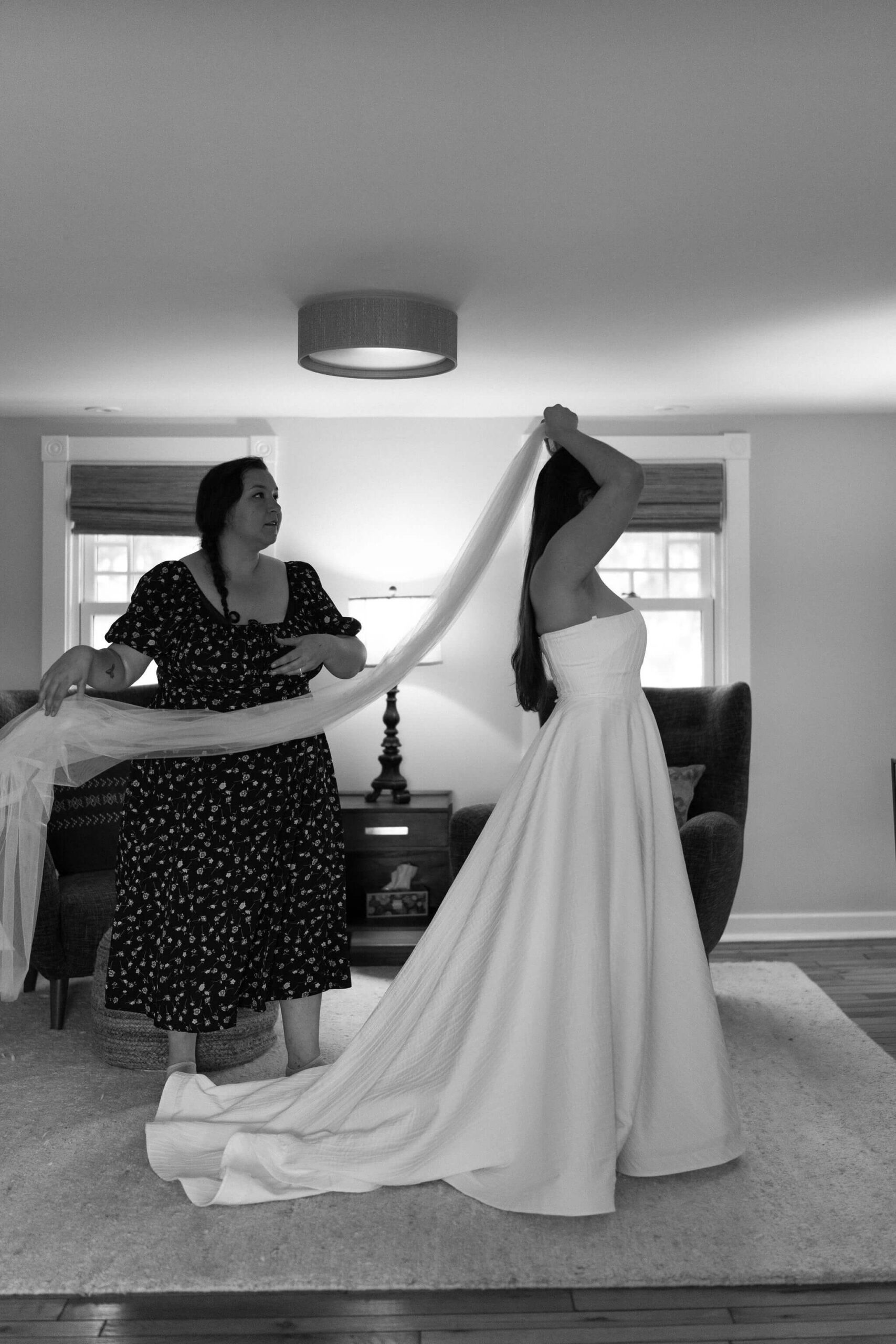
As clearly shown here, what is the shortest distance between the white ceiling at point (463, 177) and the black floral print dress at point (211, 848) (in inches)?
35.4

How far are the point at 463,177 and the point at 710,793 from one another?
8.05ft

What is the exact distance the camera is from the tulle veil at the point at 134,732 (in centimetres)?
271

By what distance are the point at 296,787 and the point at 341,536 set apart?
2792 millimetres

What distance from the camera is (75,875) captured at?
4156mm

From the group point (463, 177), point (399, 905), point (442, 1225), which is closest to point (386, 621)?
point (399, 905)

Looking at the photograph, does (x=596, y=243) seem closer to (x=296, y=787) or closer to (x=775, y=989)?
(x=296, y=787)

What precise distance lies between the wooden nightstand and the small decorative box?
34 millimetres

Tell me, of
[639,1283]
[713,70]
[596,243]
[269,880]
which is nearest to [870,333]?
[596,243]

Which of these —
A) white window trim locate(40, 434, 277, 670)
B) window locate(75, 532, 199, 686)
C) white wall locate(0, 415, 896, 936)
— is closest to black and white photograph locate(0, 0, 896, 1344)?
white window trim locate(40, 434, 277, 670)

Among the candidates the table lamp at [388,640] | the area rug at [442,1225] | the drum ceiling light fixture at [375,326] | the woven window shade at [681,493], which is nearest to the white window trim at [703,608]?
the woven window shade at [681,493]

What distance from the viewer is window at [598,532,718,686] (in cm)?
571

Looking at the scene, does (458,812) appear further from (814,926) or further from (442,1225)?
(814,926)

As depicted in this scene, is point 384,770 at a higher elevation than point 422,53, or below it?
below

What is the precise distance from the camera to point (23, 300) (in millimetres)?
3576
